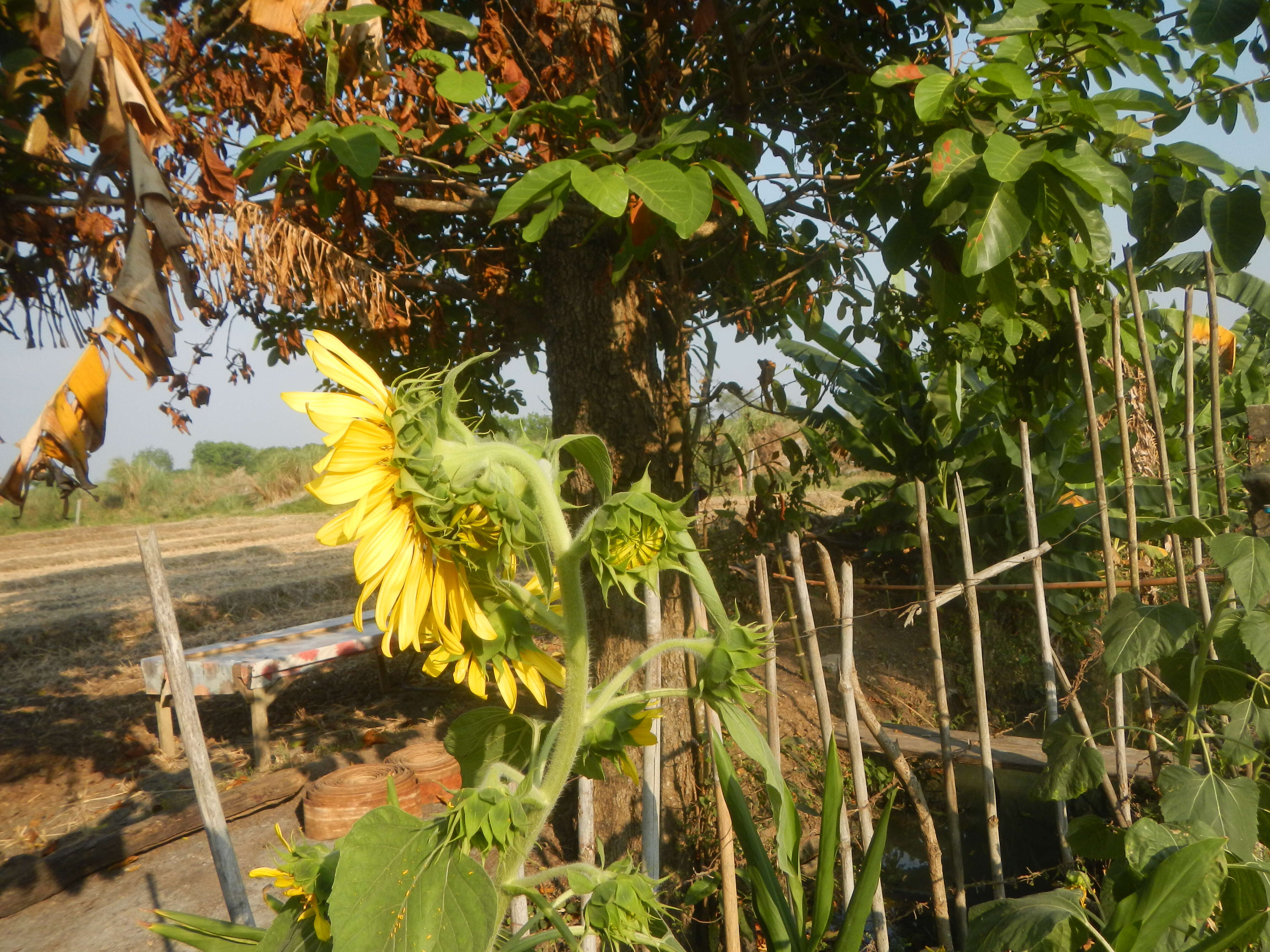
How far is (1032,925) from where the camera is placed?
5.05 feet

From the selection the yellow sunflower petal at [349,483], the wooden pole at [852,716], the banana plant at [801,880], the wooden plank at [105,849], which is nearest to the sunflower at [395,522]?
the yellow sunflower petal at [349,483]

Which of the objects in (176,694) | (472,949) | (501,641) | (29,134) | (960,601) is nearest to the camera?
(472,949)

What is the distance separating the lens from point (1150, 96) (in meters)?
1.98

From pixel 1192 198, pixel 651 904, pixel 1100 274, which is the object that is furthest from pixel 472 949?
pixel 1100 274

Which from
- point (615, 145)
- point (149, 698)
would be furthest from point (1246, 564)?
point (149, 698)

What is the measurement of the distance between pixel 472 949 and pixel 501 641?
31cm

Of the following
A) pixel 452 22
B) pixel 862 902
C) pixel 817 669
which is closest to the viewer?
pixel 862 902

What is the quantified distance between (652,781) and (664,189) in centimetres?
159

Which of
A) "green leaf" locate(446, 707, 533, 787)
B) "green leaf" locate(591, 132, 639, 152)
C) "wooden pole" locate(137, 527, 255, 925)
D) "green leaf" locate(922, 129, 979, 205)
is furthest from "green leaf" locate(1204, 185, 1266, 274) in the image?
"wooden pole" locate(137, 527, 255, 925)

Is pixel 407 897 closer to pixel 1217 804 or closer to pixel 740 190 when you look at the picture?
pixel 740 190

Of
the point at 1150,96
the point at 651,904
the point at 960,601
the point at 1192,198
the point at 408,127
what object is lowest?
the point at 960,601

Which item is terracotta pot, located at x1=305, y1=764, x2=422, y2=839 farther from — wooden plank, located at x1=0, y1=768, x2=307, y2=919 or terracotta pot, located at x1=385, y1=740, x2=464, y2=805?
wooden plank, located at x1=0, y1=768, x2=307, y2=919

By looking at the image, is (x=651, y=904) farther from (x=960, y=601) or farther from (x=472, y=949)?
(x=960, y=601)

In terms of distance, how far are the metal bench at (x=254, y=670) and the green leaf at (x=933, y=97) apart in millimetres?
3841
